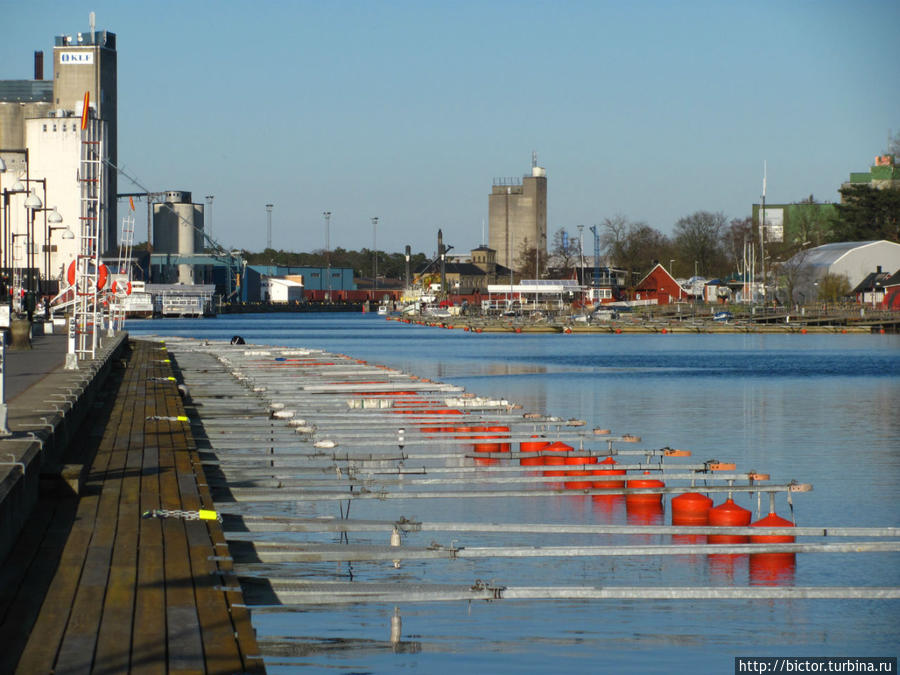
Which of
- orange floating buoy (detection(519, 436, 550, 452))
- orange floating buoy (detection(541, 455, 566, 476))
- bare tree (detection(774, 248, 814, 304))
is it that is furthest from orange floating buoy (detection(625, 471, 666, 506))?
bare tree (detection(774, 248, 814, 304))

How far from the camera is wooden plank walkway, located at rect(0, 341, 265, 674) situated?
8672 millimetres

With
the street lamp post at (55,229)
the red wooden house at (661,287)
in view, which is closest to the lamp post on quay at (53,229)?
the street lamp post at (55,229)

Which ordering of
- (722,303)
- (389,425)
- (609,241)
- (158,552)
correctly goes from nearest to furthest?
(158,552)
(389,425)
(722,303)
(609,241)

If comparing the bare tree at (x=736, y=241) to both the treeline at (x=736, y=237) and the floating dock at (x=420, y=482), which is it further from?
the floating dock at (x=420, y=482)

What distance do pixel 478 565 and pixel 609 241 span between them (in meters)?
175

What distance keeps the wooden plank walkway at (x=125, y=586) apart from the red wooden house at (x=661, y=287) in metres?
153

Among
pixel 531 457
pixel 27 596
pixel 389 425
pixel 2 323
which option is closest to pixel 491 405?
pixel 389 425

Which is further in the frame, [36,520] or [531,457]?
[531,457]

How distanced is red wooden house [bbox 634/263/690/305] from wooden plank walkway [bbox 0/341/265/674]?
15286 cm

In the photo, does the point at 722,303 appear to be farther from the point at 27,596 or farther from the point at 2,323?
the point at 27,596

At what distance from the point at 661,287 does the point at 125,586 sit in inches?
6315

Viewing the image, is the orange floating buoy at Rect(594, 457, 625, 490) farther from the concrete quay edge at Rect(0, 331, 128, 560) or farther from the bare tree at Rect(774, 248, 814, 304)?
the bare tree at Rect(774, 248, 814, 304)

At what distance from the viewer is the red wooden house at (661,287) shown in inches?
6526

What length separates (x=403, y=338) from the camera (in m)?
117
